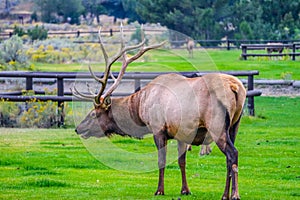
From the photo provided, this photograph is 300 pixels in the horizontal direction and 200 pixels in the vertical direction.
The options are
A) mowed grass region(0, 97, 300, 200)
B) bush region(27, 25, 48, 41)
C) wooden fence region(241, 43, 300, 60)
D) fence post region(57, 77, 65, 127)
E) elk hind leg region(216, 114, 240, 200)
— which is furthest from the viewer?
bush region(27, 25, 48, 41)

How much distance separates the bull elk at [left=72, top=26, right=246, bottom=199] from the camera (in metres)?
10.5

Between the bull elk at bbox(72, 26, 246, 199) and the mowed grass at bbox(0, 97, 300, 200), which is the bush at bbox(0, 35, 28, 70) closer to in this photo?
the mowed grass at bbox(0, 97, 300, 200)

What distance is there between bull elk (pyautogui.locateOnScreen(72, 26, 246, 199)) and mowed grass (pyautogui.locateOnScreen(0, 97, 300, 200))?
2.12 ft

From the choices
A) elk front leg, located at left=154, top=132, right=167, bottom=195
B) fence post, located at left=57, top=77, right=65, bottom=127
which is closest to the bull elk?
elk front leg, located at left=154, top=132, right=167, bottom=195

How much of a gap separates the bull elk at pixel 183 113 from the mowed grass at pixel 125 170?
2.12 ft

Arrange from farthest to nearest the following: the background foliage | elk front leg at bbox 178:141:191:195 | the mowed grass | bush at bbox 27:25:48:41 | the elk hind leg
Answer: bush at bbox 27:25:48:41 → the background foliage → the mowed grass → elk front leg at bbox 178:141:191:195 → the elk hind leg

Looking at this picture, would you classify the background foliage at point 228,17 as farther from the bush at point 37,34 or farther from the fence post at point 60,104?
the fence post at point 60,104

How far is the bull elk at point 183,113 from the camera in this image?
1051 cm

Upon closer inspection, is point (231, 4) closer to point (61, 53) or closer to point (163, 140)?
point (61, 53)

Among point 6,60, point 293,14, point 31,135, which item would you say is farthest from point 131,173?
point 293,14

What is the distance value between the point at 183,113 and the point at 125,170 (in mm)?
2967

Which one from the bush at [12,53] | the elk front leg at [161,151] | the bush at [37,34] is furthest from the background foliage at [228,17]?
the elk front leg at [161,151]

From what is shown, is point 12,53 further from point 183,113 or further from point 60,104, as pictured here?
point 183,113

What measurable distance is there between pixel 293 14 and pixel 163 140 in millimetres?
46072
